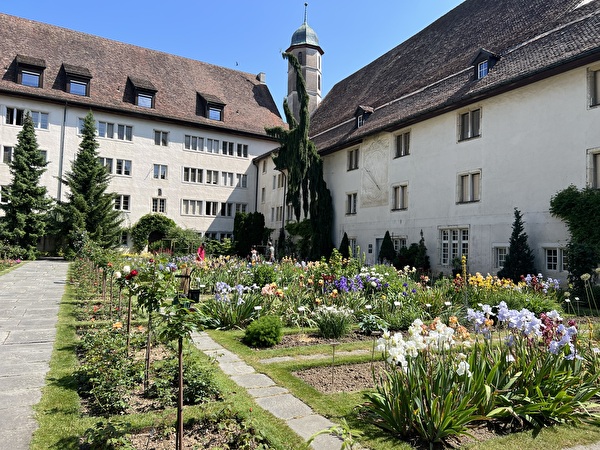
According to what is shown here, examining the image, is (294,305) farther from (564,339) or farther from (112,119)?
(112,119)

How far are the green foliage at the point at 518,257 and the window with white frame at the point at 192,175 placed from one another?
1112 inches

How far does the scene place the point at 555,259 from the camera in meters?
15.8

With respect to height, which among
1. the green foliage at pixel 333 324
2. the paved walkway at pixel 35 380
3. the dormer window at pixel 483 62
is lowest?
the paved walkway at pixel 35 380

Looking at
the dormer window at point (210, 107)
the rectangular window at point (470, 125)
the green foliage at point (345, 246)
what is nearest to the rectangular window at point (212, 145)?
the dormer window at point (210, 107)

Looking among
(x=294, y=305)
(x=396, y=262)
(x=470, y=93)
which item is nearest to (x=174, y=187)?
(x=396, y=262)

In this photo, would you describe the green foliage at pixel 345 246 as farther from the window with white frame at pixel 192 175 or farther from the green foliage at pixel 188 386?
the green foliage at pixel 188 386

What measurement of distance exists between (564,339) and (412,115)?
1933 cm

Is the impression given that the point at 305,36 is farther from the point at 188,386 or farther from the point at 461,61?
the point at 188,386

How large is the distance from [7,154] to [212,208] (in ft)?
52.4

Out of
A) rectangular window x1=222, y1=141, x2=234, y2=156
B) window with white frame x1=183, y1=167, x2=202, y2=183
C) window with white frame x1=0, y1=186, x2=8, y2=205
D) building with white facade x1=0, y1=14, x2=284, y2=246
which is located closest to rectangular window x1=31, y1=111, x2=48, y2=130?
building with white facade x1=0, y1=14, x2=284, y2=246

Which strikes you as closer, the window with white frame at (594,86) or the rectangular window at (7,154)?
the window with white frame at (594,86)

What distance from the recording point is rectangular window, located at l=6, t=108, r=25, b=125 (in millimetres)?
30641

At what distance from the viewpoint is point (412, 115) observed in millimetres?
21875

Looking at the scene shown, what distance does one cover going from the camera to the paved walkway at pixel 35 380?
3624 millimetres
